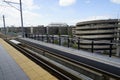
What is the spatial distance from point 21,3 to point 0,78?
2635cm

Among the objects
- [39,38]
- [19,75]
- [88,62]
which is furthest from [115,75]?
[39,38]

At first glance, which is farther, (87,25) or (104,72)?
(87,25)

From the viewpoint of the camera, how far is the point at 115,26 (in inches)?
3113

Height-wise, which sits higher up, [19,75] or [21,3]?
[21,3]

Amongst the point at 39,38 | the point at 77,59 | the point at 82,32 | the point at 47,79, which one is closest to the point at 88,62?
the point at 77,59

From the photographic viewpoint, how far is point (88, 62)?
380 inches

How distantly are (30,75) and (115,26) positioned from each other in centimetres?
7828

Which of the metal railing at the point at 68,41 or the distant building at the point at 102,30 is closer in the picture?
the metal railing at the point at 68,41

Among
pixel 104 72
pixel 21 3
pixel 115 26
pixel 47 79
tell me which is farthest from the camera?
pixel 115 26

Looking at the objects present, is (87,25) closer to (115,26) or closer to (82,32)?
(82,32)

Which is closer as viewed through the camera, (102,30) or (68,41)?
(68,41)

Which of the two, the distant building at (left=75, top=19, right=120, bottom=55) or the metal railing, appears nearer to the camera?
the metal railing

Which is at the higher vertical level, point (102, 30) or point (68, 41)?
point (102, 30)

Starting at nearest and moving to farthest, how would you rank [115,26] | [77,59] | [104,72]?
[104,72] → [77,59] → [115,26]
